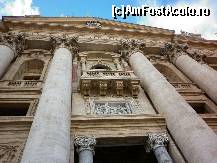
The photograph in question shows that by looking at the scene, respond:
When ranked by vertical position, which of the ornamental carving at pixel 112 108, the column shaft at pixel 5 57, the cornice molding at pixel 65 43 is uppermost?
the cornice molding at pixel 65 43

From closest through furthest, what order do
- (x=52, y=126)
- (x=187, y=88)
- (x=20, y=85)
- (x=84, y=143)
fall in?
(x=52, y=126) → (x=84, y=143) → (x=20, y=85) → (x=187, y=88)

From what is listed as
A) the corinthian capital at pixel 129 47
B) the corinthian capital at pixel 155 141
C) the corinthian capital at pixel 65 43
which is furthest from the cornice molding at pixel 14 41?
the corinthian capital at pixel 155 141

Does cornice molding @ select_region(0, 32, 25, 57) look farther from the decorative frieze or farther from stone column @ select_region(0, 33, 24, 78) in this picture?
the decorative frieze

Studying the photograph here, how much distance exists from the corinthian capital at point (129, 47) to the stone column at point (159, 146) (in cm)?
900

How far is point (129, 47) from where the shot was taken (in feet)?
68.1

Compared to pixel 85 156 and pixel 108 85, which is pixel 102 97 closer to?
pixel 108 85

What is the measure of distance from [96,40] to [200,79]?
8.37 metres

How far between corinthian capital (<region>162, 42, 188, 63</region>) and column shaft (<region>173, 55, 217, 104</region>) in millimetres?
515

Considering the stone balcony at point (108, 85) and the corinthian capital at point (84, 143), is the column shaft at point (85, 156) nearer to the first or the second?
the corinthian capital at point (84, 143)

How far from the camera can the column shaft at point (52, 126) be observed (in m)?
8.52

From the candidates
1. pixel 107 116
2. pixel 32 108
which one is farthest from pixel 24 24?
pixel 107 116

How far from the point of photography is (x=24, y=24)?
72.7 ft

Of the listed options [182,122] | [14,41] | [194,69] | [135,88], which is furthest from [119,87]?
[14,41]

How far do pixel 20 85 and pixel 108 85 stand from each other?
15.4 feet
